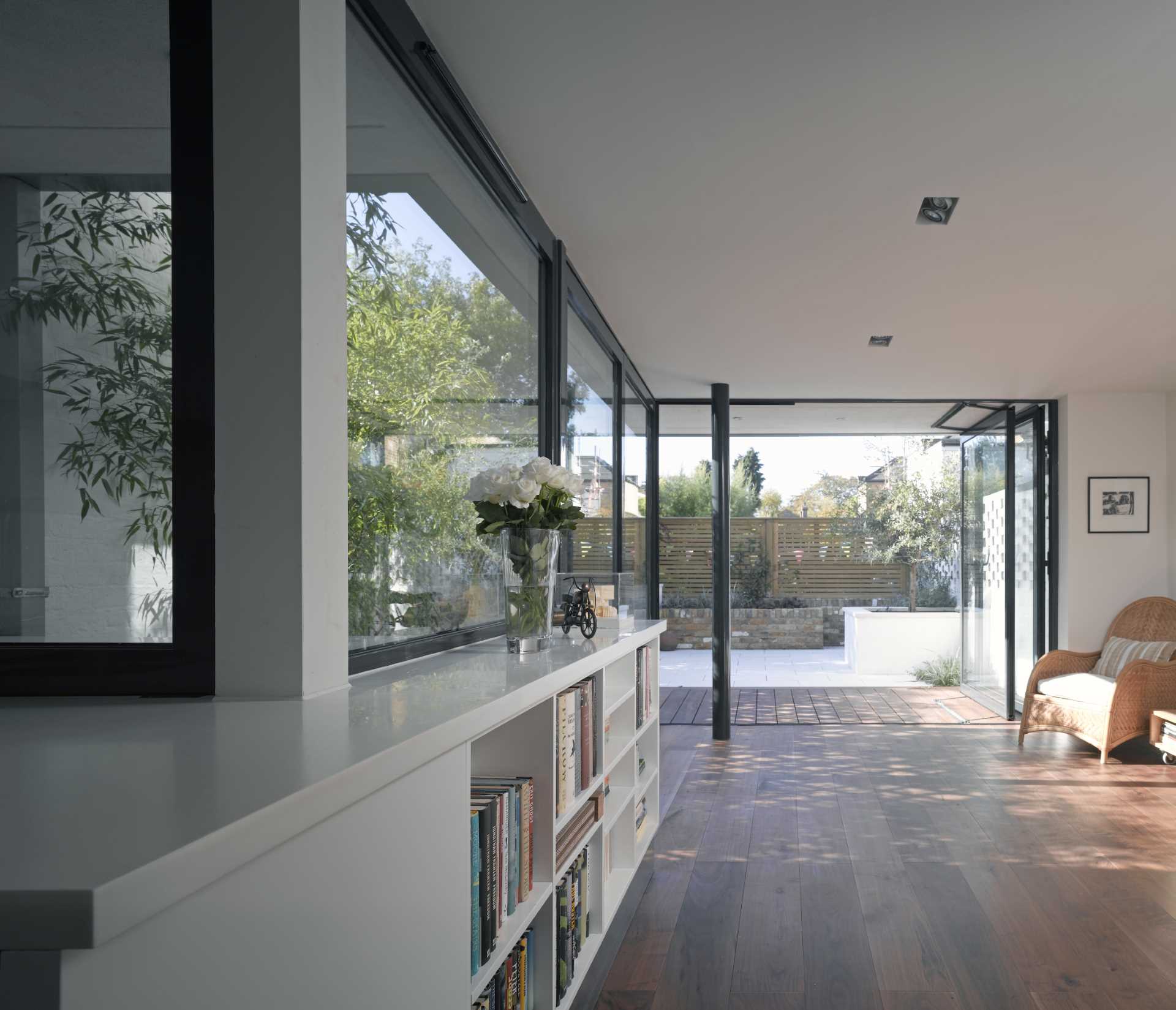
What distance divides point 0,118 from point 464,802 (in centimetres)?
119

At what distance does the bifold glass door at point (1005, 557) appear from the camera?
23.2 ft

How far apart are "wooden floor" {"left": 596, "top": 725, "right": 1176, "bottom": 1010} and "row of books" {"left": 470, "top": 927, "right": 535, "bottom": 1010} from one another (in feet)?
2.28

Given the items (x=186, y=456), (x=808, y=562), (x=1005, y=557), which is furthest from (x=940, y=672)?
(x=186, y=456)

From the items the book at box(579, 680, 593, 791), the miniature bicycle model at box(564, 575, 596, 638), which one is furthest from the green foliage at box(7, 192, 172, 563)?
the miniature bicycle model at box(564, 575, 596, 638)

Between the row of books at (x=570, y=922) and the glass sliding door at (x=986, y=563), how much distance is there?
5654mm

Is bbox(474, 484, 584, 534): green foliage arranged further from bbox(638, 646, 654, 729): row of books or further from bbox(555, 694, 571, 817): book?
bbox(638, 646, 654, 729): row of books

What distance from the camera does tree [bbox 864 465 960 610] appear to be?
9328 millimetres

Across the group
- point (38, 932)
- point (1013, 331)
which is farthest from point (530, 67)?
point (1013, 331)

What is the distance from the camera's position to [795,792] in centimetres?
498

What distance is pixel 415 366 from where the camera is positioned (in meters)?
2.11

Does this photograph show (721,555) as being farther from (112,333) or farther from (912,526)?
(112,333)

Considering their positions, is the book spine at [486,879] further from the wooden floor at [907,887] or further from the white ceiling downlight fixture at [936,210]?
the white ceiling downlight fixture at [936,210]

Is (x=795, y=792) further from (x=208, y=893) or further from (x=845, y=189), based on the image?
(x=208, y=893)

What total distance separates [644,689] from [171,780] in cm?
280
